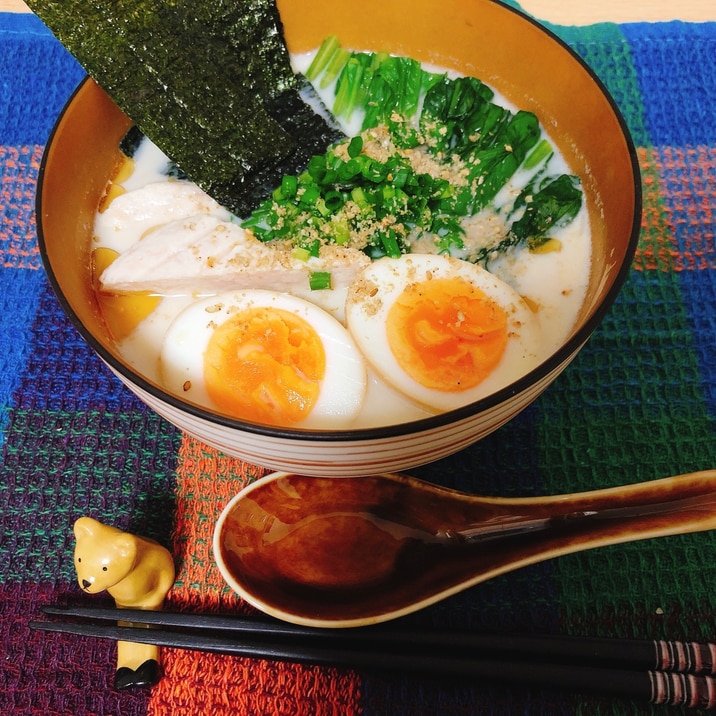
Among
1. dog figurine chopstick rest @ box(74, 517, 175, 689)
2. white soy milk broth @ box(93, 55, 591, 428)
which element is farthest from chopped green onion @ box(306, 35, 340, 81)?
dog figurine chopstick rest @ box(74, 517, 175, 689)

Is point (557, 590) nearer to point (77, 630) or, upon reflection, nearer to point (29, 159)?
point (77, 630)

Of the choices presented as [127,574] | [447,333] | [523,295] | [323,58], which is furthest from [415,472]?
[323,58]

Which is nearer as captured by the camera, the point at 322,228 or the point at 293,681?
the point at 293,681

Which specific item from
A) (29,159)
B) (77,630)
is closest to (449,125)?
(29,159)

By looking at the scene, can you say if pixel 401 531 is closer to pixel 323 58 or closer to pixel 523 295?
pixel 523 295

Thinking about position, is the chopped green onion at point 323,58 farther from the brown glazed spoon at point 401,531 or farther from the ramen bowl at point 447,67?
the brown glazed spoon at point 401,531

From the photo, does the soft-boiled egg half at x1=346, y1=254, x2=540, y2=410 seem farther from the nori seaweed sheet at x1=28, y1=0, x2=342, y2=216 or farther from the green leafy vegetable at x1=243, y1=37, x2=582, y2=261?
the nori seaweed sheet at x1=28, y1=0, x2=342, y2=216
